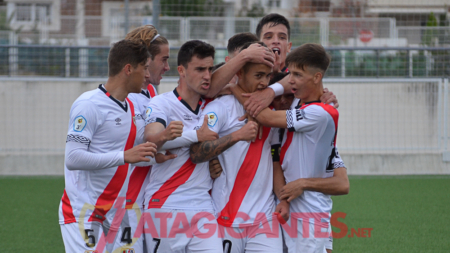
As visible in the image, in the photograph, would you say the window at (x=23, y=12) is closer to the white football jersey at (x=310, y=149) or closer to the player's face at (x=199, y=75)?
the player's face at (x=199, y=75)

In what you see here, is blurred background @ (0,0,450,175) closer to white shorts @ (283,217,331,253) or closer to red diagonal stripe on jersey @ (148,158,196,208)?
red diagonal stripe on jersey @ (148,158,196,208)

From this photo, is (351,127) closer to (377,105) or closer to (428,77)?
(377,105)

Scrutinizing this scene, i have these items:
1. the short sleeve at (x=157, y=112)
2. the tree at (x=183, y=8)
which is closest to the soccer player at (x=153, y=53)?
the short sleeve at (x=157, y=112)

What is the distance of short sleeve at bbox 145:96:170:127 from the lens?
126 inches

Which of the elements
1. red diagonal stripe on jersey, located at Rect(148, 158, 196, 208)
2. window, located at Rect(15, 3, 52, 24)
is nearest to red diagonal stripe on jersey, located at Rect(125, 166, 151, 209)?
red diagonal stripe on jersey, located at Rect(148, 158, 196, 208)

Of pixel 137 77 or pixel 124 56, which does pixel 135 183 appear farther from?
pixel 124 56

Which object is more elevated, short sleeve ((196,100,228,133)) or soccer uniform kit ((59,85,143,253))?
short sleeve ((196,100,228,133))

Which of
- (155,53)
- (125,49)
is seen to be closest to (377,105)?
(155,53)

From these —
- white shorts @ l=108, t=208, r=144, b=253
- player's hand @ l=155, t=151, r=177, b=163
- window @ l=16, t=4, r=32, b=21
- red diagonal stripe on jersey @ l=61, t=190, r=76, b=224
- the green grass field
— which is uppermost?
window @ l=16, t=4, r=32, b=21

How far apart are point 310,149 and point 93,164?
1.43 m

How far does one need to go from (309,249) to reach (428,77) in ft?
29.1

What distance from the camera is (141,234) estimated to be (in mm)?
3406

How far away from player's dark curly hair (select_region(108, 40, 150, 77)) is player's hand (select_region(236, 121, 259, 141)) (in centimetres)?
85

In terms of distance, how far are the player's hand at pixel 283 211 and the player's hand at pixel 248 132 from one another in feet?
1.69
